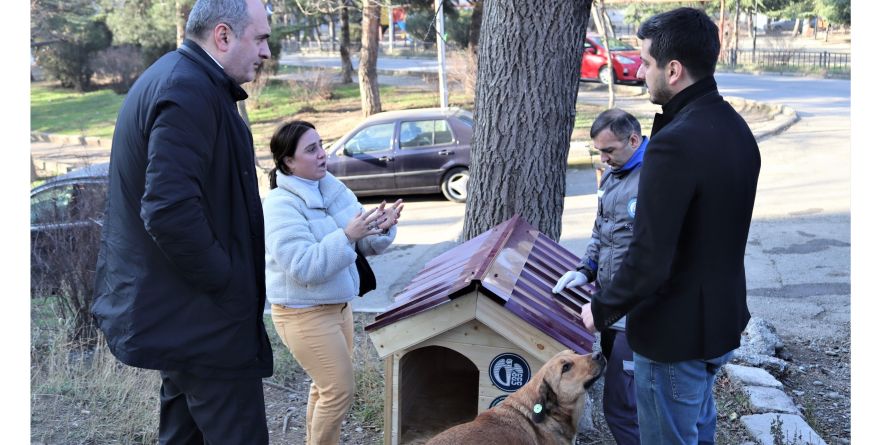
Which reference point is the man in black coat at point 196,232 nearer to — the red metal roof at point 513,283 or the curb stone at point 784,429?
the red metal roof at point 513,283

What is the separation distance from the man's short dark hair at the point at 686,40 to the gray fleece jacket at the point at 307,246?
64.3 inches

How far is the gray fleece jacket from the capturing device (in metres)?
3.70

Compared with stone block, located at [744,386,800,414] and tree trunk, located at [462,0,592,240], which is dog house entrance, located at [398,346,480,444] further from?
stone block, located at [744,386,800,414]

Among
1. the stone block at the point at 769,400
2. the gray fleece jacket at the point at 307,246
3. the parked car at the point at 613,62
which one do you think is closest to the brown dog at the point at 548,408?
the gray fleece jacket at the point at 307,246

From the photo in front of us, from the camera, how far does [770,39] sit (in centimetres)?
4516

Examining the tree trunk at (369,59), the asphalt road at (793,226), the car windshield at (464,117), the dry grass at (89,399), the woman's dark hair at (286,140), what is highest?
the tree trunk at (369,59)

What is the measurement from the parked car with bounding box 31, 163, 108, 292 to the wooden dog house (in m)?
3.58

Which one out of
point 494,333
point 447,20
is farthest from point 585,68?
point 494,333

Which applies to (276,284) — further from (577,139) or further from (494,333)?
(577,139)

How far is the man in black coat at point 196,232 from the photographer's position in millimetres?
2719

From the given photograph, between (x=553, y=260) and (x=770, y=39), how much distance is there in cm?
4528

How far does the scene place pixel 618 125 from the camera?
152 inches

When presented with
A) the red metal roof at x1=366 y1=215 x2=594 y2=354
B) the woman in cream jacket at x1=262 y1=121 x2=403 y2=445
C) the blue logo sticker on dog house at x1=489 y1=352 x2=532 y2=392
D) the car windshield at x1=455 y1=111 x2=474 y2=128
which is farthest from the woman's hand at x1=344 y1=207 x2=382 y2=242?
the car windshield at x1=455 y1=111 x2=474 y2=128

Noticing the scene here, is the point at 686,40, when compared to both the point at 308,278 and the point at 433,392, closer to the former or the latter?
the point at 308,278
